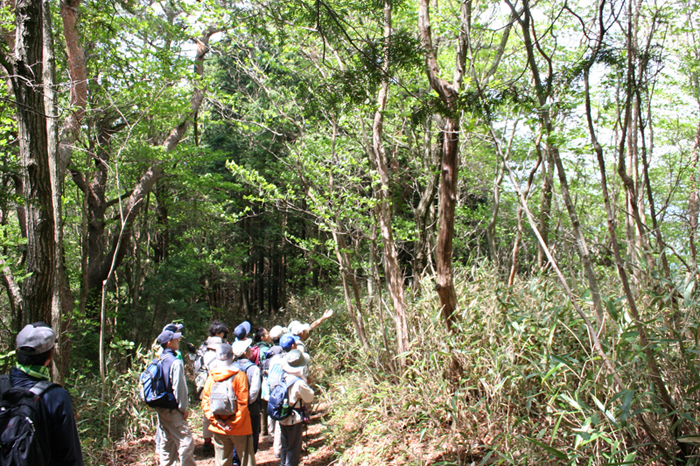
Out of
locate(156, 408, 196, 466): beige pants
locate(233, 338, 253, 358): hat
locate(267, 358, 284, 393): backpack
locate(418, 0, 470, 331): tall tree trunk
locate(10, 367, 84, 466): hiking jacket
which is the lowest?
locate(156, 408, 196, 466): beige pants

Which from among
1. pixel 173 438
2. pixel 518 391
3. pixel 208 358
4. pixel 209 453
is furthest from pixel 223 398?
pixel 518 391

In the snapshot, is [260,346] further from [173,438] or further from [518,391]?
[518,391]

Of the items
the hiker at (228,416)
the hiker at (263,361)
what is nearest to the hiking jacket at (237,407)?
the hiker at (228,416)

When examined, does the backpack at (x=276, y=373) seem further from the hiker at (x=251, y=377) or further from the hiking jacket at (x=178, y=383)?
the hiking jacket at (x=178, y=383)

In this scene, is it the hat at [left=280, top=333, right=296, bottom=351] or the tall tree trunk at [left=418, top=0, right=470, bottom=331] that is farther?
the hat at [left=280, top=333, right=296, bottom=351]

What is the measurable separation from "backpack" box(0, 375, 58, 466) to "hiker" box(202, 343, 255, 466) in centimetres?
195

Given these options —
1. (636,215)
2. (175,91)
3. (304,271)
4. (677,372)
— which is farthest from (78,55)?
(304,271)

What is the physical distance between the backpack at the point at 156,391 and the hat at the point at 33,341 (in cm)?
217

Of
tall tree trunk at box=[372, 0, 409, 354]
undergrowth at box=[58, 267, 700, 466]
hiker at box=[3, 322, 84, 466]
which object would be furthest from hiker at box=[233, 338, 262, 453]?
hiker at box=[3, 322, 84, 466]

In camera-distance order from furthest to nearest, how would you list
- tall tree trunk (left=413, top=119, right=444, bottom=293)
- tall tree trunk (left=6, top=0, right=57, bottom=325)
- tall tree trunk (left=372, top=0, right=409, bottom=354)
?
tall tree trunk (left=413, top=119, right=444, bottom=293)
tall tree trunk (left=372, top=0, right=409, bottom=354)
tall tree trunk (left=6, top=0, right=57, bottom=325)

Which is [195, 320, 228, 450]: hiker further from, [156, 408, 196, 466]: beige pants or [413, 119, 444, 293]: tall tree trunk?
[413, 119, 444, 293]: tall tree trunk

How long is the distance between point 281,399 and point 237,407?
18.3 inches

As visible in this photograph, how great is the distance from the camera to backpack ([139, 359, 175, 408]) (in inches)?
187

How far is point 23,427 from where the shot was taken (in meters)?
2.44
